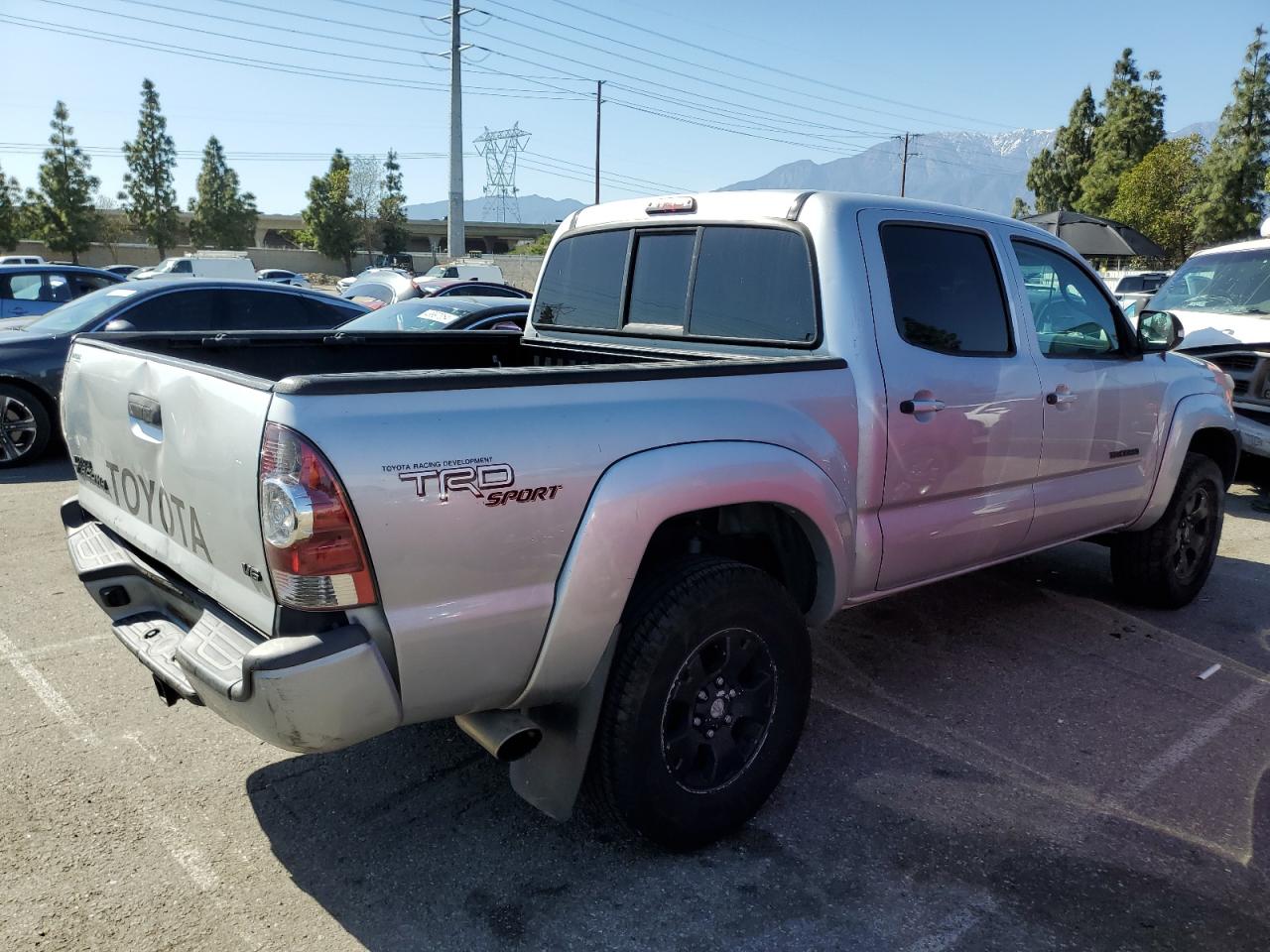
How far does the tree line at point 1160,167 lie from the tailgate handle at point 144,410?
142 ft

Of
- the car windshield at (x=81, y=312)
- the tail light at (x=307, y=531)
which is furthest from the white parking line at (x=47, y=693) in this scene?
the car windshield at (x=81, y=312)

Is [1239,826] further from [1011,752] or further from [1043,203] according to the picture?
[1043,203]

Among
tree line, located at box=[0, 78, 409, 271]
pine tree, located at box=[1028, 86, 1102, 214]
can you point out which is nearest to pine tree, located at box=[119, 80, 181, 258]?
tree line, located at box=[0, 78, 409, 271]

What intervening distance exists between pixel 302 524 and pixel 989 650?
3.63 meters

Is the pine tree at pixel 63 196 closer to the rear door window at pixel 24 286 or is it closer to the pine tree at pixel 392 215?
the pine tree at pixel 392 215

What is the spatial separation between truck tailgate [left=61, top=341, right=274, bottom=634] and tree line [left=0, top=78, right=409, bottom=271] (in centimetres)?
6987

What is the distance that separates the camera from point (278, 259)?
79.8 meters

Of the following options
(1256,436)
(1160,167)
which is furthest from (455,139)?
(1256,436)

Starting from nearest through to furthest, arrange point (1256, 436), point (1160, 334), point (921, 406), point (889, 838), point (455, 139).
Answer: point (889, 838) < point (921, 406) < point (1160, 334) < point (1256, 436) < point (455, 139)

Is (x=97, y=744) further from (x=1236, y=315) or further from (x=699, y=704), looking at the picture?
(x=1236, y=315)

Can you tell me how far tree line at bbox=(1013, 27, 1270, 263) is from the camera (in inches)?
1633

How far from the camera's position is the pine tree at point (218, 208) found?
254 ft

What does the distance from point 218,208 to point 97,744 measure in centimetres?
8448

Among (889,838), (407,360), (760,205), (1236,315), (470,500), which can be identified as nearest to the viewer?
(470,500)
